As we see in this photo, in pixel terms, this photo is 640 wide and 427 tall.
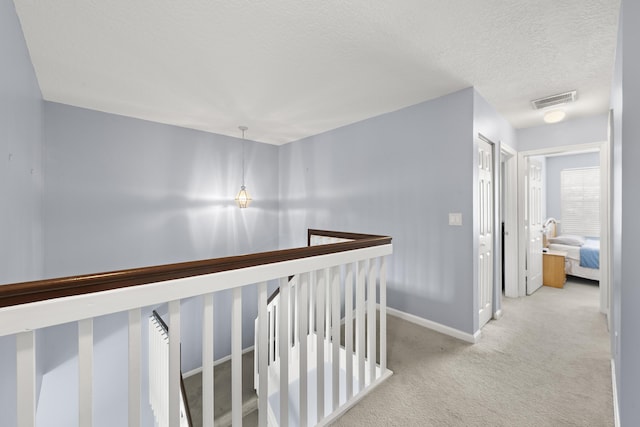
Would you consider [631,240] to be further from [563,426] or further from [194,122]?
[194,122]

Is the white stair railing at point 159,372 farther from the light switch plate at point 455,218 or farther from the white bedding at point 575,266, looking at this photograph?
the white bedding at point 575,266

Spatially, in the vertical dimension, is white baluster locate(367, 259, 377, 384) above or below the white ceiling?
below

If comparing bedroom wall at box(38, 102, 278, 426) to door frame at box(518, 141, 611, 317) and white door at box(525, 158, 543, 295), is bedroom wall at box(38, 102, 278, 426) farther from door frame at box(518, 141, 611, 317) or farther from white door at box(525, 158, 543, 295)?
white door at box(525, 158, 543, 295)

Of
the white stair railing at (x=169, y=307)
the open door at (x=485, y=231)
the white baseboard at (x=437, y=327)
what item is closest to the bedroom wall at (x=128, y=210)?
the white stair railing at (x=169, y=307)

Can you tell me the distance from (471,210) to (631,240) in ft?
4.26

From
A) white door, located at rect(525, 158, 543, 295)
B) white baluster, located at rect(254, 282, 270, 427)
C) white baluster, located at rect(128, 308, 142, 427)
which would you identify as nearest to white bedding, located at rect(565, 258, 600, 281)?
white door, located at rect(525, 158, 543, 295)

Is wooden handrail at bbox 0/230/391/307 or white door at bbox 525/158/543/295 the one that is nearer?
wooden handrail at bbox 0/230/391/307

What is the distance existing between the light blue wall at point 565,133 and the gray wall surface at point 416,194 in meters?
1.75

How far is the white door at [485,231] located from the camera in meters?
2.70

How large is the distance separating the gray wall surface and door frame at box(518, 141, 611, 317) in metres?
1.57

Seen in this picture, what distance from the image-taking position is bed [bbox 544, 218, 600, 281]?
13.6ft

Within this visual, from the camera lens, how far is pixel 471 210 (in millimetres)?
2479

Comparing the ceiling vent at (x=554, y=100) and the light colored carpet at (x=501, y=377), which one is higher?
the ceiling vent at (x=554, y=100)

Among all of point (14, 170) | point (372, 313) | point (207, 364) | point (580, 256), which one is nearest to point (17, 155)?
point (14, 170)
